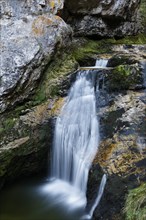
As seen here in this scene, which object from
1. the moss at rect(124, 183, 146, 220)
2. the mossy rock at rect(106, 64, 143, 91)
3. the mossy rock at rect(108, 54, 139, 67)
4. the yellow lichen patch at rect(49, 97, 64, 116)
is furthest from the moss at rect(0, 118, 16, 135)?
Result: the mossy rock at rect(108, 54, 139, 67)

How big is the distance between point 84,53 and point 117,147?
3.85 m

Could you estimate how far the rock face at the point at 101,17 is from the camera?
9.07 metres

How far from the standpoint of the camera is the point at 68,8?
8.88 m

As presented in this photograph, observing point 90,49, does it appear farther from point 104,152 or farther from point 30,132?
point 104,152

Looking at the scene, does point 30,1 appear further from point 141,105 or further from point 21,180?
point 21,180

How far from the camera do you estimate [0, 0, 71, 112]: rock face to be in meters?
6.16

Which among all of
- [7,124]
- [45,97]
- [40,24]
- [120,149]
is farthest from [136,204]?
[40,24]

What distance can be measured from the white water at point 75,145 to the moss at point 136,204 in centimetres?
106

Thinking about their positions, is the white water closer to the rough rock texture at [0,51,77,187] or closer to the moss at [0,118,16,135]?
the rough rock texture at [0,51,77,187]

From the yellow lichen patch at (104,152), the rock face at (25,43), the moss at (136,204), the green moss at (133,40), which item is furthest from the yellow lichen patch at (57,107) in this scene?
the green moss at (133,40)

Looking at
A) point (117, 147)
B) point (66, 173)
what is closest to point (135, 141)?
point (117, 147)

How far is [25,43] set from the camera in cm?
653

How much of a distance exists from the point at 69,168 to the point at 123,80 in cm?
237

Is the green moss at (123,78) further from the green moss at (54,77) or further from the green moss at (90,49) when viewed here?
the green moss at (90,49)
